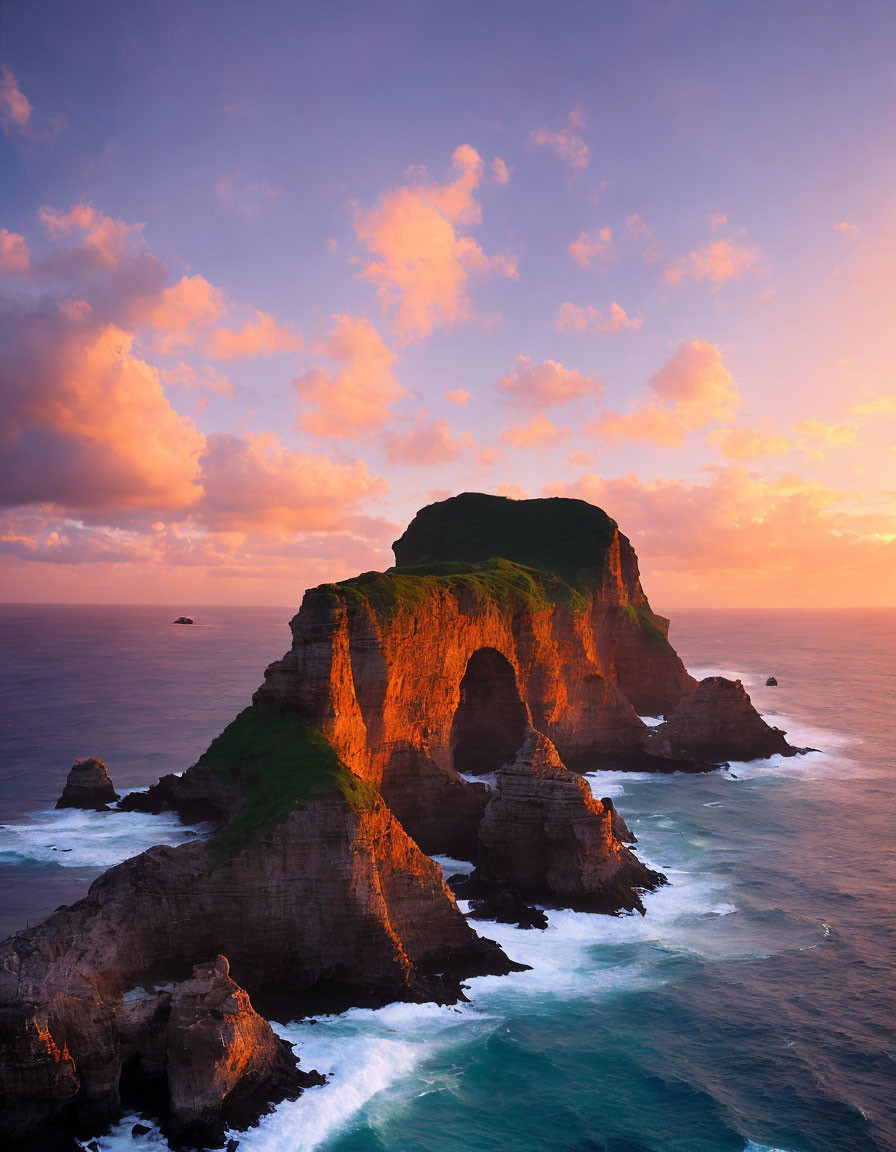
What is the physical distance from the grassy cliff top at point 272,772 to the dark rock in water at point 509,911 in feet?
32.8

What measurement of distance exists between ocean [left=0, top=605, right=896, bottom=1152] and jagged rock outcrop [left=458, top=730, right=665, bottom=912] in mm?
1622

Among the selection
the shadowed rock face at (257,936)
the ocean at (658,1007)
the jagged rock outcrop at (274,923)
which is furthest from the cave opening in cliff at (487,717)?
the shadowed rock face at (257,936)

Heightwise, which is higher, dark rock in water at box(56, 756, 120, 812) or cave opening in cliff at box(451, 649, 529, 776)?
cave opening in cliff at box(451, 649, 529, 776)

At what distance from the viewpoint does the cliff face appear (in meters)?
40.8

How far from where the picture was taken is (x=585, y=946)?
119ft

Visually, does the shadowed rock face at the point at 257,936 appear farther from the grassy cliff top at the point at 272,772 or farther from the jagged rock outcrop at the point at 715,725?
the jagged rock outcrop at the point at 715,725

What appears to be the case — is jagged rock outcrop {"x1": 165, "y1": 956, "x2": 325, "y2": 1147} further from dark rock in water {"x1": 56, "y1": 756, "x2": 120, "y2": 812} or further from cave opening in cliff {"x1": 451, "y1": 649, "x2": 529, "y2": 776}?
cave opening in cliff {"x1": 451, "y1": 649, "x2": 529, "y2": 776}

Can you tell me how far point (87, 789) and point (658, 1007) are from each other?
40.5 metres

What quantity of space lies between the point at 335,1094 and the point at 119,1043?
6.88 meters

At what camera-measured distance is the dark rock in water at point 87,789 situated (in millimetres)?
54156

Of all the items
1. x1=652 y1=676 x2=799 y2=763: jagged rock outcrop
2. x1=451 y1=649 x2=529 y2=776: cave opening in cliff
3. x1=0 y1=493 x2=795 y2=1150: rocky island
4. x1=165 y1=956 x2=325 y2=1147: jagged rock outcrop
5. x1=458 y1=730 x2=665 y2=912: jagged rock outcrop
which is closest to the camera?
x1=165 y1=956 x2=325 y2=1147: jagged rock outcrop

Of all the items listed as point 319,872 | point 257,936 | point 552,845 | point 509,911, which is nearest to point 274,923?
point 257,936

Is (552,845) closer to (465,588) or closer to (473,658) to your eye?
(465,588)

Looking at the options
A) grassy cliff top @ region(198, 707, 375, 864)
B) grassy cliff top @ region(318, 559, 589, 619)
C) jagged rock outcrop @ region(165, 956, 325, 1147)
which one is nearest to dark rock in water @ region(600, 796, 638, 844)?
grassy cliff top @ region(318, 559, 589, 619)
